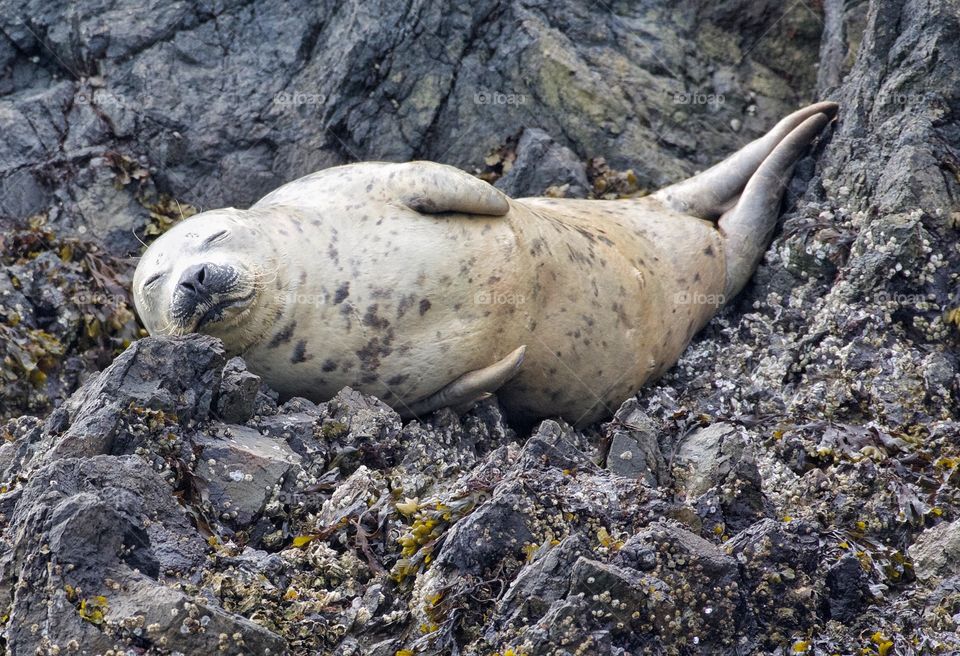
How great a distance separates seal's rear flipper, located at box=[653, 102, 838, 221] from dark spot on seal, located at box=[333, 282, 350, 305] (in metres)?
2.40

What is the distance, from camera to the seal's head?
19.8 ft

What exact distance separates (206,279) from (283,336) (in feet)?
1.54

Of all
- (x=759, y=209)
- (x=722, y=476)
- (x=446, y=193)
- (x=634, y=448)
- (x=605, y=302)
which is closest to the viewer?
(x=722, y=476)

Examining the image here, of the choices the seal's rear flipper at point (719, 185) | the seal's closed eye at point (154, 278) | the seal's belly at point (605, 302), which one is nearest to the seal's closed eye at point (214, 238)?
the seal's closed eye at point (154, 278)

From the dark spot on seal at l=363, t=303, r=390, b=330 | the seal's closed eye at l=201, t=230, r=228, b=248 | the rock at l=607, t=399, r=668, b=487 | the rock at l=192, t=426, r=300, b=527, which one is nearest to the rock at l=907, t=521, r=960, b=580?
the rock at l=607, t=399, r=668, b=487

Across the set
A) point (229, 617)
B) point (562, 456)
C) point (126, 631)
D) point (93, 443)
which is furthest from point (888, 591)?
point (93, 443)

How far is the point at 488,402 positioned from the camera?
659cm

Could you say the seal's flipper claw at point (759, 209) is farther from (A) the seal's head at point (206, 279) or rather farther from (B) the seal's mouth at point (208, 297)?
(B) the seal's mouth at point (208, 297)

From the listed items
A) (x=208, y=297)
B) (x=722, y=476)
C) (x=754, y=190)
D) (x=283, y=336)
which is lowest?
(x=283, y=336)

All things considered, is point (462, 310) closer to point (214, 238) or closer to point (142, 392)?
point (214, 238)

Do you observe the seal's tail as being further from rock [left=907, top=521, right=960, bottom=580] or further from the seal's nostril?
the seal's nostril

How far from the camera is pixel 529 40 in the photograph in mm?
8336

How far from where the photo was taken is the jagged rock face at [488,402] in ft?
14.2

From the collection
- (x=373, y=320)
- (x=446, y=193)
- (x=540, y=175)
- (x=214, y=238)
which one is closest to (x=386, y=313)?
(x=373, y=320)
